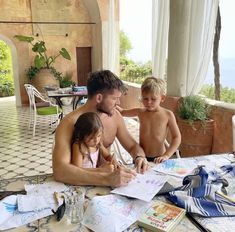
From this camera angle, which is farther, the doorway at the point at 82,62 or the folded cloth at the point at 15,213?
the doorway at the point at 82,62

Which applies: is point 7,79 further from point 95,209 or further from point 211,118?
point 95,209

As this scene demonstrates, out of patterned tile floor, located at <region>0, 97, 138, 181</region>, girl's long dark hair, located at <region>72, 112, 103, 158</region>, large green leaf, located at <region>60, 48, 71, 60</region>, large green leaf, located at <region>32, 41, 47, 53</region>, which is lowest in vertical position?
patterned tile floor, located at <region>0, 97, 138, 181</region>

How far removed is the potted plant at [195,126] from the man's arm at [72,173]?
6.73 ft

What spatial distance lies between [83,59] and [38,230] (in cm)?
842

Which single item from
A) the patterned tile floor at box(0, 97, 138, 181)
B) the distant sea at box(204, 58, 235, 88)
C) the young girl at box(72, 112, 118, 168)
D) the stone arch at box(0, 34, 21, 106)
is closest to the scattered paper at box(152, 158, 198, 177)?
the young girl at box(72, 112, 118, 168)

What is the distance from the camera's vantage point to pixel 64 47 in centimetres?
864

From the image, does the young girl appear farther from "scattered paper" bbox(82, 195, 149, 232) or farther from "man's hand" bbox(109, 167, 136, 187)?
"scattered paper" bbox(82, 195, 149, 232)

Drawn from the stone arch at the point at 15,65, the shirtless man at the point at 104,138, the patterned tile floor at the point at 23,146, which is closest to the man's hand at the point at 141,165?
the shirtless man at the point at 104,138

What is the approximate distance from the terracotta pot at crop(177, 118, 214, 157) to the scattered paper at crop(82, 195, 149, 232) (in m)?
2.21

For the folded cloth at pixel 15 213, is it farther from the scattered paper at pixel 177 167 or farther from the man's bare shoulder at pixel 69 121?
the scattered paper at pixel 177 167

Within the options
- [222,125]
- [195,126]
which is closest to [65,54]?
[195,126]

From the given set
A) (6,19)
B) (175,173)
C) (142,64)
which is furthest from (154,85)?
(6,19)

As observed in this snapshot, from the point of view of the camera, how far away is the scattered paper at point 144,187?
3.78 ft

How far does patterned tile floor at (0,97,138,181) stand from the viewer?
3.47m
